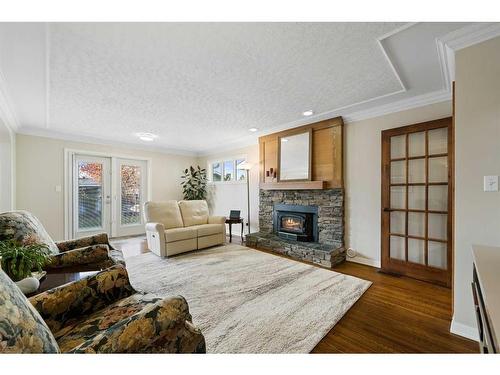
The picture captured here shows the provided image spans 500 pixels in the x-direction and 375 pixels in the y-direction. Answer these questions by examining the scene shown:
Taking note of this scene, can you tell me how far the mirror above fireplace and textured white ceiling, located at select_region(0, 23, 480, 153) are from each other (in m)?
0.55

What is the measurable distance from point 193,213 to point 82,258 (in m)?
2.58

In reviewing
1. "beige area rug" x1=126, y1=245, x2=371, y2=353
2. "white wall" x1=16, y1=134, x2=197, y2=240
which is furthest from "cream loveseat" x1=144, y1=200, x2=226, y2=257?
"white wall" x1=16, y1=134, x2=197, y2=240

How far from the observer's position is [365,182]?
3.27 metres

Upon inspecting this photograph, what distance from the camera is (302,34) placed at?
1.63 m

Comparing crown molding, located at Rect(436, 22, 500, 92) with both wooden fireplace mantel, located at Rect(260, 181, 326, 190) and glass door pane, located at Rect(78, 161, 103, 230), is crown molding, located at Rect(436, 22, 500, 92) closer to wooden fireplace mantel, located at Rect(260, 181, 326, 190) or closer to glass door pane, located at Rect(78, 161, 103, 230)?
wooden fireplace mantel, located at Rect(260, 181, 326, 190)

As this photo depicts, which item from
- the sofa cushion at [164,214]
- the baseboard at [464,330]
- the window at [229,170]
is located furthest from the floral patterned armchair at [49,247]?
the window at [229,170]

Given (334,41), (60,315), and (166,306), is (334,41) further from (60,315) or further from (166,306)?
(60,315)

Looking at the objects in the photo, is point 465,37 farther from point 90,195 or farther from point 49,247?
point 90,195

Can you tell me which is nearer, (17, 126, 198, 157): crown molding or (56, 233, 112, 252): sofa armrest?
(56, 233, 112, 252): sofa armrest

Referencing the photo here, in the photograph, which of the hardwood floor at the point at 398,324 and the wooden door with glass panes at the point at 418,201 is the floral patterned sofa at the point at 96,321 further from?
the wooden door with glass panes at the point at 418,201

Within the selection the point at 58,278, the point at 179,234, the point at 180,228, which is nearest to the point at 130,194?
the point at 180,228

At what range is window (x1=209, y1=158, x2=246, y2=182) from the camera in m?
5.32
